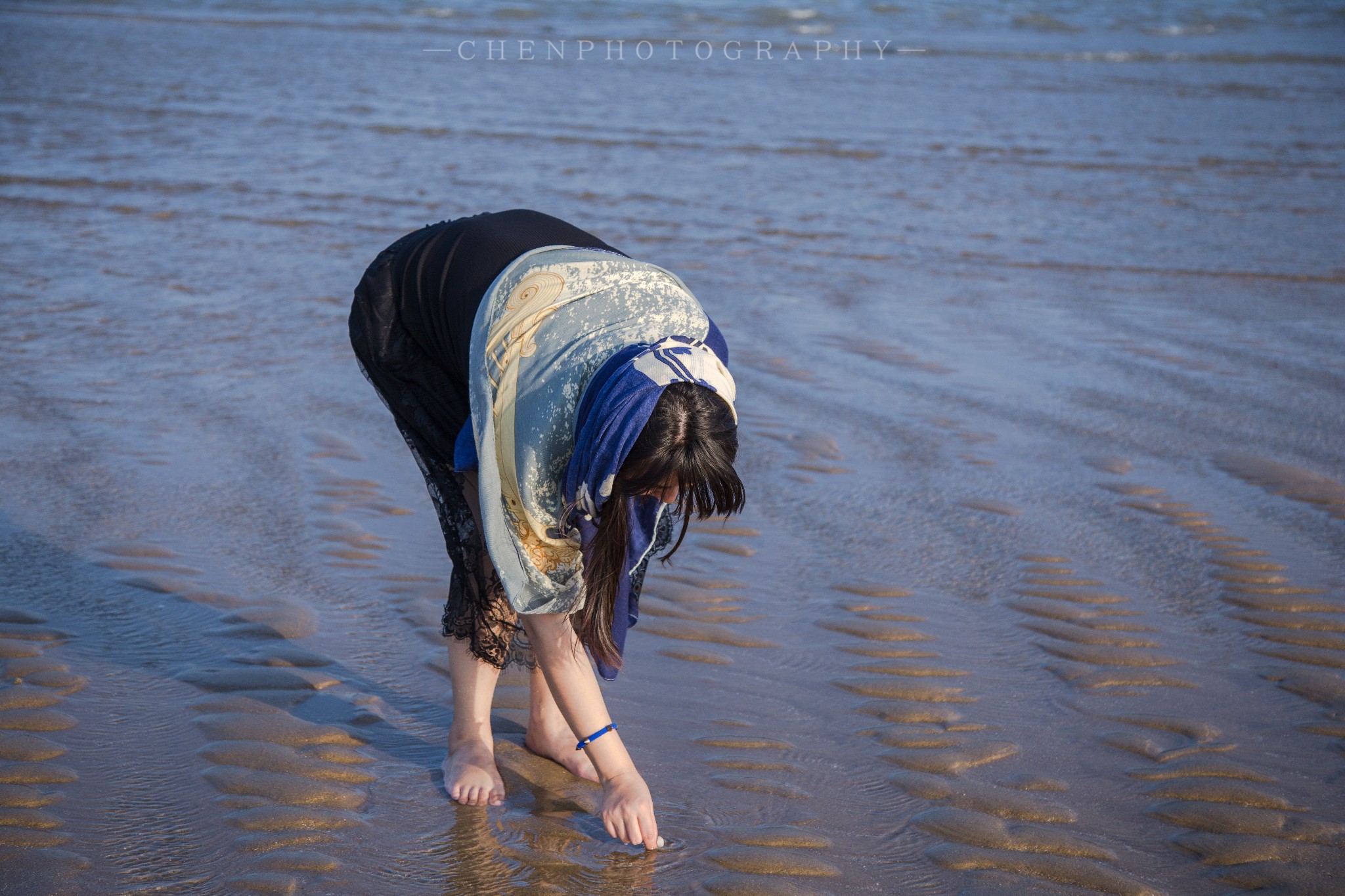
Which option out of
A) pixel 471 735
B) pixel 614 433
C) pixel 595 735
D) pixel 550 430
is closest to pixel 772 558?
pixel 471 735

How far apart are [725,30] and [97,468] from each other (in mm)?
18551

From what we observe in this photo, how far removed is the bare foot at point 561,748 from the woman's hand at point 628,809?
0.38 metres

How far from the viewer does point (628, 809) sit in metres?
2.19

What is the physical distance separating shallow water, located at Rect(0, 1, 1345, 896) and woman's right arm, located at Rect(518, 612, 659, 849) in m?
0.15

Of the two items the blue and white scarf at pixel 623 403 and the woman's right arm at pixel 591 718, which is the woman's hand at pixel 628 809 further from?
the blue and white scarf at pixel 623 403

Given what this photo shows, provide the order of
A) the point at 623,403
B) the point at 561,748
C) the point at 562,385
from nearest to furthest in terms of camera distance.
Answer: the point at 623,403
the point at 562,385
the point at 561,748

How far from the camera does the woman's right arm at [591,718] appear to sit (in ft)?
7.06

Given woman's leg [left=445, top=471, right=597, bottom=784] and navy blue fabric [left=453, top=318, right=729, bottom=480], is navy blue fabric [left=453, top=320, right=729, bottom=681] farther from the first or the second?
woman's leg [left=445, top=471, right=597, bottom=784]

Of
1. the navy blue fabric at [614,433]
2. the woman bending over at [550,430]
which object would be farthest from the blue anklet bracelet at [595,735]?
the navy blue fabric at [614,433]

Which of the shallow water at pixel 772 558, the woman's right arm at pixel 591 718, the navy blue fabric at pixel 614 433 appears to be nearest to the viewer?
the navy blue fabric at pixel 614 433

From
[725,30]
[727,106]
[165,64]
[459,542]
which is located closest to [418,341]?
[459,542]

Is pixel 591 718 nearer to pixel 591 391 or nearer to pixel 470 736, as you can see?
pixel 470 736

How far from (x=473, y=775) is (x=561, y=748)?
24 cm

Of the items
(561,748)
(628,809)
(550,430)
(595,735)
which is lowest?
(561,748)
